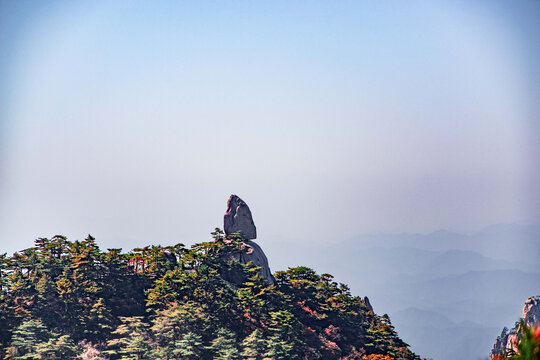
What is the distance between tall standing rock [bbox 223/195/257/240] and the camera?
5706 centimetres

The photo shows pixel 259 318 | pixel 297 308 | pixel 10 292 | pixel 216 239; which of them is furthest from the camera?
pixel 216 239

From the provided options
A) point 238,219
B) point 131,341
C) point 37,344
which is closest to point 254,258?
point 238,219

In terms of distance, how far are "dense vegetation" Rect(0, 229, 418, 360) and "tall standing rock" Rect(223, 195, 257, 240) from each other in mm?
2229

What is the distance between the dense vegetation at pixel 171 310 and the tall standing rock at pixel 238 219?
87.8 inches

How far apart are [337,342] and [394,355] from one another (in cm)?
525

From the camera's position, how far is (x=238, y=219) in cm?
5712

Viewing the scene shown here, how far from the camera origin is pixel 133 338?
136ft

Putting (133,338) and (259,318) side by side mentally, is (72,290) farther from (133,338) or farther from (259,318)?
(259,318)

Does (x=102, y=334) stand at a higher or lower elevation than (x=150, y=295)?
lower

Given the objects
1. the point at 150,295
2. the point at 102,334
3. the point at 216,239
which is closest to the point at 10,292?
the point at 102,334

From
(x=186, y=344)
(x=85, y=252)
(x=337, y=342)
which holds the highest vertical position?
(x=85, y=252)

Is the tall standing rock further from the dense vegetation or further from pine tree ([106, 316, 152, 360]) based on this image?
pine tree ([106, 316, 152, 360])

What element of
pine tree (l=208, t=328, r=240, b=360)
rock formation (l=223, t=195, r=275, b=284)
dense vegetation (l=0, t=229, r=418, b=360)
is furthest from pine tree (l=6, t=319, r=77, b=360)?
rock formation (l=223, t=195, r=275, b=284)

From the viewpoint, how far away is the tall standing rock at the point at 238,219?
57.1 m
